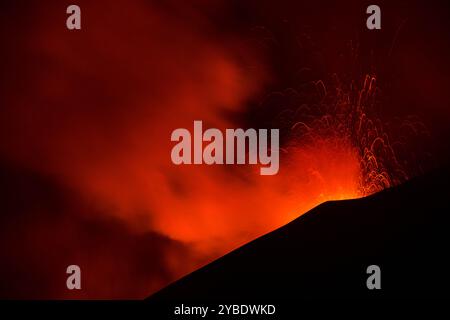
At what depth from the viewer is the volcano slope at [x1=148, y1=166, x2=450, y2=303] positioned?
7715mm

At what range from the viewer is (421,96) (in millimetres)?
14227

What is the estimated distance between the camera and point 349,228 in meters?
9.09

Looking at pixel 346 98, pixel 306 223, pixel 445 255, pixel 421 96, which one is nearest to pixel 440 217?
pixel 445 255

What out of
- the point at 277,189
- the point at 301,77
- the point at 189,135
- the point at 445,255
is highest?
the point at 301,77

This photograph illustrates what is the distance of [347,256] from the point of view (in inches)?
332

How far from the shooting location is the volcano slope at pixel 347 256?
7715mm

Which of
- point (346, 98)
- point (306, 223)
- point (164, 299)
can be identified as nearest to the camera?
point (164, 299)

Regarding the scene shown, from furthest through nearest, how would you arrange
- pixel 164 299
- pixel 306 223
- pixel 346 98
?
pixel 346 98 → pixel 306 223 → pixel 164 299
